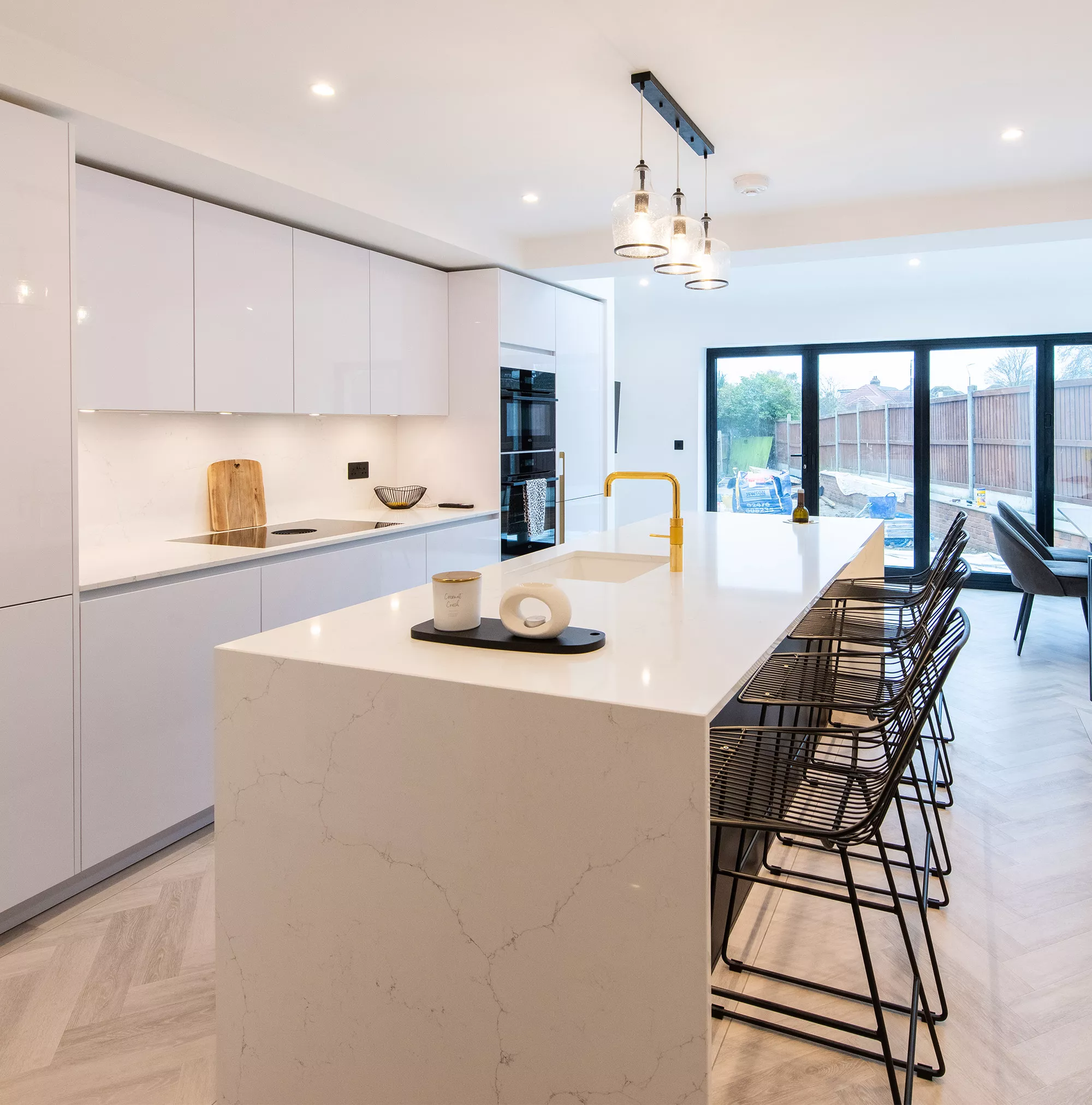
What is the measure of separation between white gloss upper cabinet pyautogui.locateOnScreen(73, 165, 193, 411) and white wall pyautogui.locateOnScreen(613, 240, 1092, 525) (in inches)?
150

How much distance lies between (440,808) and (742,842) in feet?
3.73

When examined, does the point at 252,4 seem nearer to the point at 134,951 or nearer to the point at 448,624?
the point at 448,624

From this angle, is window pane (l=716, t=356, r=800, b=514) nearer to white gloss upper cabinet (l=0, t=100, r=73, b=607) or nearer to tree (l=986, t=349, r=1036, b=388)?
tree (l=986, t=349, r=1036, b=388)

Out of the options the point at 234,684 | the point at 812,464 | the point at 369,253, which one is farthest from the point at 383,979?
the point at 812,464

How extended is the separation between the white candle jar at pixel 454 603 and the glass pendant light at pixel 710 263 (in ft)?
5.85

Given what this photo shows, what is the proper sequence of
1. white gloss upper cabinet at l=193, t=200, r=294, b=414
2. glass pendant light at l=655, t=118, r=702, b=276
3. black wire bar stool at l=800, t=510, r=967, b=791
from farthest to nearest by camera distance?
1. white gloss upper cabinet at l=193, t=200, r=294, b=414
2. black wire bar stool at l=800, t=510, r=967, b=791
3. glass pendant light at l=655, t=118, r=702, b=276

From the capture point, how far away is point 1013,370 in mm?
7375

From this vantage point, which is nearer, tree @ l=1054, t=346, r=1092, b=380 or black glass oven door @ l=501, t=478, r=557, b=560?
black glass oven door @ l=501, t=478, r=557, b=560

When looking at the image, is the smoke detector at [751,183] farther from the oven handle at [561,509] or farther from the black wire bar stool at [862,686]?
the black wire bar stool at [862,686]

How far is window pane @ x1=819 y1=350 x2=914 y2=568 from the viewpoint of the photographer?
306 inches

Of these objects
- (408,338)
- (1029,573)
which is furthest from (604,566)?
(1029,573)

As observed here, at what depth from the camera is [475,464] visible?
16.2 feet

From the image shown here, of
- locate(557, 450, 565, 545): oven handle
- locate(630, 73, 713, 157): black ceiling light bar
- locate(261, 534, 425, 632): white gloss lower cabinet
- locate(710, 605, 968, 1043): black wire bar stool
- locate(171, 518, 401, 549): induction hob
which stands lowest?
locate(710, 605, 968, 1043): black wire bar stool

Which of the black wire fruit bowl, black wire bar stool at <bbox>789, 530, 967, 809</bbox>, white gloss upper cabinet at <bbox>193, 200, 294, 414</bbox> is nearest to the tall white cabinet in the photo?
white gloss upper cabinet at <bbox>193, 200, 294, 414</bbox>
